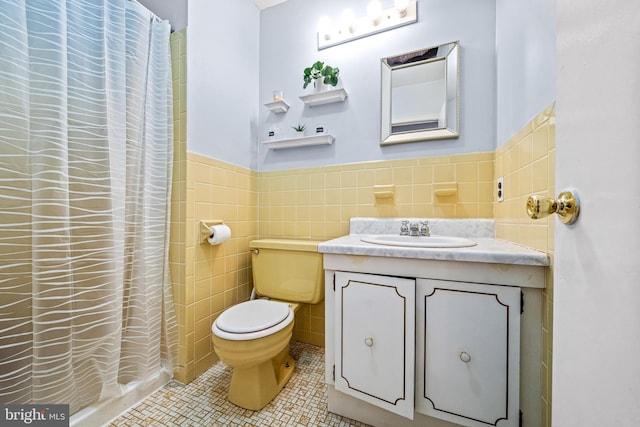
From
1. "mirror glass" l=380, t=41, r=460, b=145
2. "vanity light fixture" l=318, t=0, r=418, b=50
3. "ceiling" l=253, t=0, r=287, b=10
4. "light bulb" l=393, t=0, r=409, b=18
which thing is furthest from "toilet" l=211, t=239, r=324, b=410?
"ceiling" l=253, t=0, r=287, b=10

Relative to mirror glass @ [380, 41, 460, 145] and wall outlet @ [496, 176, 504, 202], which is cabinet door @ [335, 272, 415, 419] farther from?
mirror glass @ [380, 41, 460, 145]

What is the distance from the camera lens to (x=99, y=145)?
3.25ft

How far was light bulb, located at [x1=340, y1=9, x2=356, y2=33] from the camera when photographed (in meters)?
1.56

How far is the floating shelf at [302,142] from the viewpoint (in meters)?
1.61

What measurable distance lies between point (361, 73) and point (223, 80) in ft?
2.93

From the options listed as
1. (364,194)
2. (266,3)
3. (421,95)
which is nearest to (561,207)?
(364,194)

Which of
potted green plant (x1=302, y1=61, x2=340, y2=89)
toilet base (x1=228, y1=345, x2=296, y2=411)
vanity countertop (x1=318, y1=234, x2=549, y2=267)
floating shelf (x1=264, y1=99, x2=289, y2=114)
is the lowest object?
toilet base (x1=228, y1=345, x2=296, y2=411)

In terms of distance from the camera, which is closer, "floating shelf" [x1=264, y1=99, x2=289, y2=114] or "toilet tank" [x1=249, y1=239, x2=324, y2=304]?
"toilet tank" [x1=249, y1=239, x2=324, y2=304]

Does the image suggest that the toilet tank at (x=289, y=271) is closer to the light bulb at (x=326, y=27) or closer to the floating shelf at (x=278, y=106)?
the floating shelf at (x=278, y=106)

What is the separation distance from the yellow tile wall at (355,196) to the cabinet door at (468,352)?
0.65m

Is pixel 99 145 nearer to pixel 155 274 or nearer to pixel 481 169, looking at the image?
pixel 155 274

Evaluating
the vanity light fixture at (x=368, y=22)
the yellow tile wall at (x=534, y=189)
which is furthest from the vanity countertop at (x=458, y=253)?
the vanity light fixture at (x=368, y=22)

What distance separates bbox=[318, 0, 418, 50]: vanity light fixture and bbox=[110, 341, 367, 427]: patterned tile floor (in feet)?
6.91

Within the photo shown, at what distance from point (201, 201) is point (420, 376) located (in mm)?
1346
